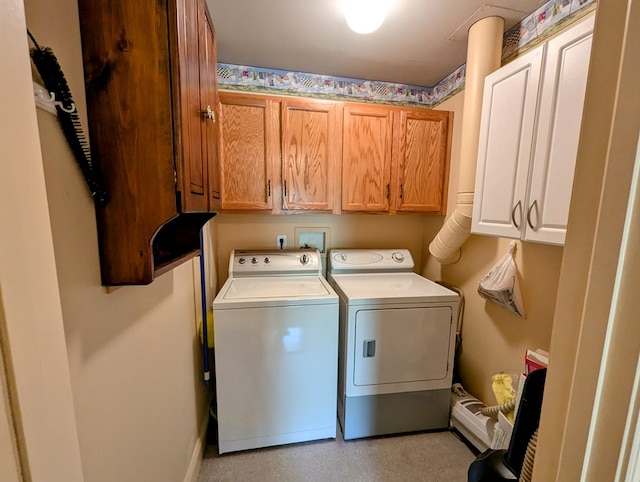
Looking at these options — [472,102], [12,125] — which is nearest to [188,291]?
[12,125]

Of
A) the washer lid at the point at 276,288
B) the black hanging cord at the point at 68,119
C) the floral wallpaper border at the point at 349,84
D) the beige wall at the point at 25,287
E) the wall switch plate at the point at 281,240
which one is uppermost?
the floral wallpaper border at the point at 349,84

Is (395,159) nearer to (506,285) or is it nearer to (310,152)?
(310,152)

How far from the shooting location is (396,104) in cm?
233

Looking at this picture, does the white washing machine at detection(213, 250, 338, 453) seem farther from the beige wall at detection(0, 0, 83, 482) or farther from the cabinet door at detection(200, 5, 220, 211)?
the beige wall at detection(0, 0, 83, 482)

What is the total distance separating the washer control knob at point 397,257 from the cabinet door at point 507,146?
0.87m

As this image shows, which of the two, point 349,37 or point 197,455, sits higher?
point 349,37

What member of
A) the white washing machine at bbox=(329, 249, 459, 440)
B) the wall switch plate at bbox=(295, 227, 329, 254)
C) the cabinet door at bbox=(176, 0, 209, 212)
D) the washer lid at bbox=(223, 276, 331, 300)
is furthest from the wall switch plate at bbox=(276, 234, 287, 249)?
the cabinet door at bbox=(176, 0, 209, 212)

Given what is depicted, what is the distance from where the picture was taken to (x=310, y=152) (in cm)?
199

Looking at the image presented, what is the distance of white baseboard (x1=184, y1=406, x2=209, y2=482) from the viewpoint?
1407mm

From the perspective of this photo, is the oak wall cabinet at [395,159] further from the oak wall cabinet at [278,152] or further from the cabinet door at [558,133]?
the cabinet door at [558,133]

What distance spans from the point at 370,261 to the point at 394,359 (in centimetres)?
84

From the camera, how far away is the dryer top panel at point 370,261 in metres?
2.25

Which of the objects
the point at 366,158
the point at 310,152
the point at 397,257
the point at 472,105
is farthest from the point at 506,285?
the point at 310,152

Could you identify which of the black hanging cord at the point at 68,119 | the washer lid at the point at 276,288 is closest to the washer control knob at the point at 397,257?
the washer lid at the point at 276,288
